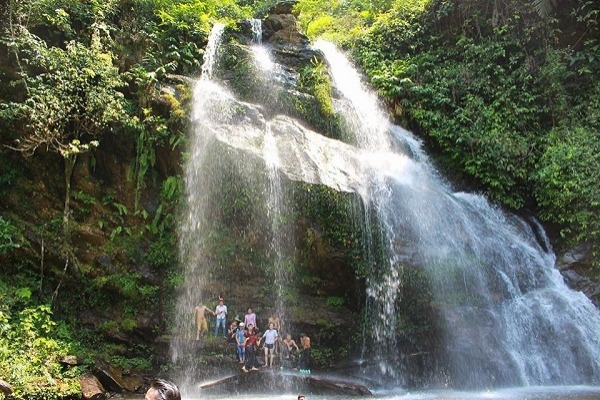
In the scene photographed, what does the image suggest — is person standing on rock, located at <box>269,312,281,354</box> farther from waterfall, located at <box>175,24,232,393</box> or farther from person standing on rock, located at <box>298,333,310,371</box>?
waterfall, located at <box>175,24,232,393</box>

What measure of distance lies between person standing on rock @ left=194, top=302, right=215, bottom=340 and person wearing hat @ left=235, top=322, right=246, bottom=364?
880mm

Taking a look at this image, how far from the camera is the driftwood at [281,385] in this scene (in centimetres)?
1002

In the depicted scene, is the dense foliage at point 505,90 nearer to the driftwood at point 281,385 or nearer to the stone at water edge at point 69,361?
the driftwood at point 281,385

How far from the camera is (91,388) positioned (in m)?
9.23

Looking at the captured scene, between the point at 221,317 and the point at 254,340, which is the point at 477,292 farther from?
the point at 221,317

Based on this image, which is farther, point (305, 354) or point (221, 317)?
point (221, 317)

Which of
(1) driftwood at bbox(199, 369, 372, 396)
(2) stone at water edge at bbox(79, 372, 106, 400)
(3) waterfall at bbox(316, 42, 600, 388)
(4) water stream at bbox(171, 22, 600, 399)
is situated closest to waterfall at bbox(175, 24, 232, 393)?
(4) water stream at bbox(171, 22, 600, 399)

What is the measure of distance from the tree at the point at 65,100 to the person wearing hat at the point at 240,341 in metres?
4.93

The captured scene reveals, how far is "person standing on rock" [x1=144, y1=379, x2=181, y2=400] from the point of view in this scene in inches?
119

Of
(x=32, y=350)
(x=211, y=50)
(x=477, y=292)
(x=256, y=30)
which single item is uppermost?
(x=256, y=30)

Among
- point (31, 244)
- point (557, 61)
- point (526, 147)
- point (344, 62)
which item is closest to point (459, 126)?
point (526, 147)

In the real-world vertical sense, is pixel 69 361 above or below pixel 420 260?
below

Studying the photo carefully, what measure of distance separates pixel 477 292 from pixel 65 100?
442 inches

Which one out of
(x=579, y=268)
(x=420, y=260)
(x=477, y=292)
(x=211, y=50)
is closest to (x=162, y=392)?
(x=420, y=260)
